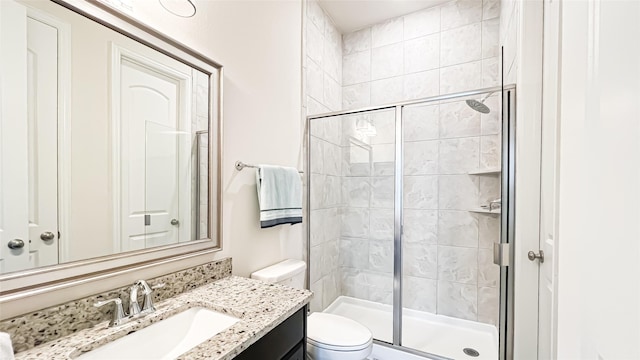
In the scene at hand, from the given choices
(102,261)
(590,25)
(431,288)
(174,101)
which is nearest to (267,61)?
(174,101)

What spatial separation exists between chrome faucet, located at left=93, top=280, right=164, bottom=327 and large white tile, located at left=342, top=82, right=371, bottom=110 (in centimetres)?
240

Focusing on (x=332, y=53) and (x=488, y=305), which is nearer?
(x=488, y=305)

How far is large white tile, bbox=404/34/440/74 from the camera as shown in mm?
2449

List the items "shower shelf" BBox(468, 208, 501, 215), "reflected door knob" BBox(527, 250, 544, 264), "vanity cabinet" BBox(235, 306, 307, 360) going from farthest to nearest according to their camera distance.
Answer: "shower shelf" BBox(468, 208, 501, 215) → "reflected door knob" BBox(527, 250, 544, 264) → "vanity cabinet" BBox(235, 306, 307, 360)

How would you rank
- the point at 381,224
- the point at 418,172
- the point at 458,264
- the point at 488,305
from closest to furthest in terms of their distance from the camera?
1. the point at 488,305
2. the point at 458,264
3. the point at 418,172
4. the point at 381,224

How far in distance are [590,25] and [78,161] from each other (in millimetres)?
1427

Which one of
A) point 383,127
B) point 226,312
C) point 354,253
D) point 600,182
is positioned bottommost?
point 354,253

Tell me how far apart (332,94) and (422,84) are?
85 centimetres

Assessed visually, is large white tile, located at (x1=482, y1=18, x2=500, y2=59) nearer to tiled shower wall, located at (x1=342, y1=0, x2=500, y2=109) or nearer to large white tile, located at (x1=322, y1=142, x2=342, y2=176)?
tiled shower wall, located at (x1=342, y1=0, x2=500, y2=109)

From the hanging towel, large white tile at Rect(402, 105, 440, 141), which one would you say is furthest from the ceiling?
the hanging towel

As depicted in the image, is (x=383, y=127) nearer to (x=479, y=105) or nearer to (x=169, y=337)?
(x=479, y=105)

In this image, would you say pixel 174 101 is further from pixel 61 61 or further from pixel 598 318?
pixel 598 318

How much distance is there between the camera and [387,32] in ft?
8.71

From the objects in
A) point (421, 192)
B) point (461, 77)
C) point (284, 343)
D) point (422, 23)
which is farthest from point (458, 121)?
point (284, 343)
